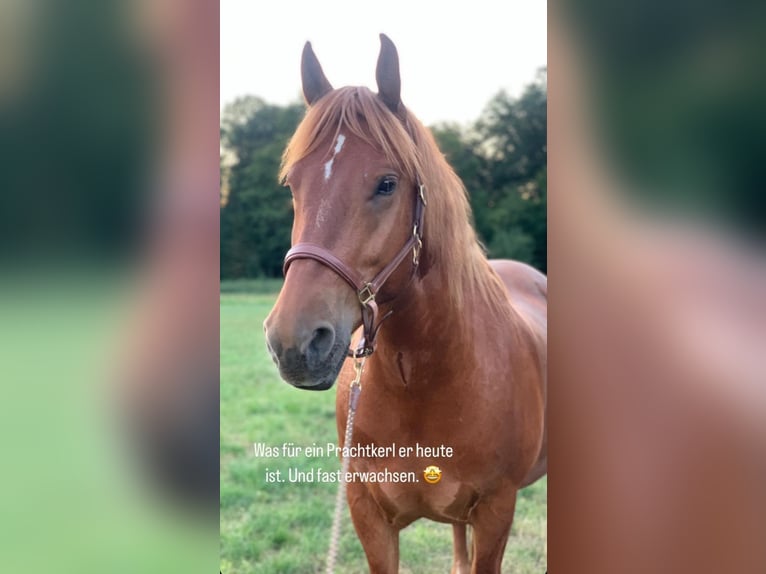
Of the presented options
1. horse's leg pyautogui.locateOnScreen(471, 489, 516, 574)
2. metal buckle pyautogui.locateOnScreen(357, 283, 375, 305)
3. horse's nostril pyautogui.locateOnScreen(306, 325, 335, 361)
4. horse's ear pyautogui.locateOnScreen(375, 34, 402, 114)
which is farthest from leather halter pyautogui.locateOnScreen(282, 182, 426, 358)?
horse's leg pyautogui.locateOnScreen(471, 489, 516, 574)

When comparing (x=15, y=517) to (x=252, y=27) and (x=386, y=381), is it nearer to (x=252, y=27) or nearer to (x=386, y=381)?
(x=386, y=381)

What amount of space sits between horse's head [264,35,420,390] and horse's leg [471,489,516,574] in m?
0.77

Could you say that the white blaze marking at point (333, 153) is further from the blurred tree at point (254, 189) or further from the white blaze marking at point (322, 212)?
the blurred tree at point (254, 189)

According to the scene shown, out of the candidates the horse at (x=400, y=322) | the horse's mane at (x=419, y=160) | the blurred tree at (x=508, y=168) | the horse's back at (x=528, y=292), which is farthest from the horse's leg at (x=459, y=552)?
the blurred tree at (x=508, y=168)

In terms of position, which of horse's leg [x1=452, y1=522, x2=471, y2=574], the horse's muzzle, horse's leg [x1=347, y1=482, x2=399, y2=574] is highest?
the horse's muzzle

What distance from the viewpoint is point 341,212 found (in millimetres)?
1195

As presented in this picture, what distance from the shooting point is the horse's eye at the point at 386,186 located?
49.6 inches

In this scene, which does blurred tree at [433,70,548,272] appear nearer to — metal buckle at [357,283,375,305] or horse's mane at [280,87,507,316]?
horse's mane at [280,87,507,316]

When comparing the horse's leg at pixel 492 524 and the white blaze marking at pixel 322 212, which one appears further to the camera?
the horse's leg at pixel 492 524

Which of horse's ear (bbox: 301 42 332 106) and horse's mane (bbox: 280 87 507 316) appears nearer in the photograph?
horse's mane (bbox: 280 87 507 316)

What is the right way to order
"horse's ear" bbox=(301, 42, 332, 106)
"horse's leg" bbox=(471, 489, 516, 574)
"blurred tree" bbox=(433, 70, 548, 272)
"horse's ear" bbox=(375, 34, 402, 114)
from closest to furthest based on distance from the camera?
"horse's ear" bbox=(375, 34, 402, 114) → "horse's ear" bbox=(301, 42, 332, 106) → "blurred tree" bbox=(433, 70, 548, 272) → "horse's leg" bbox=(471, 489, 516, 574)

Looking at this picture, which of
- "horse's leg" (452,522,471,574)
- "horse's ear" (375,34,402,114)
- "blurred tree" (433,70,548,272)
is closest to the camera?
"horse's ear" (375,34,402,114)

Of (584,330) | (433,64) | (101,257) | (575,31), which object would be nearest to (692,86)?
(575,31)

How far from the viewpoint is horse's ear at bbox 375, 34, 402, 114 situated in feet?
4.23
